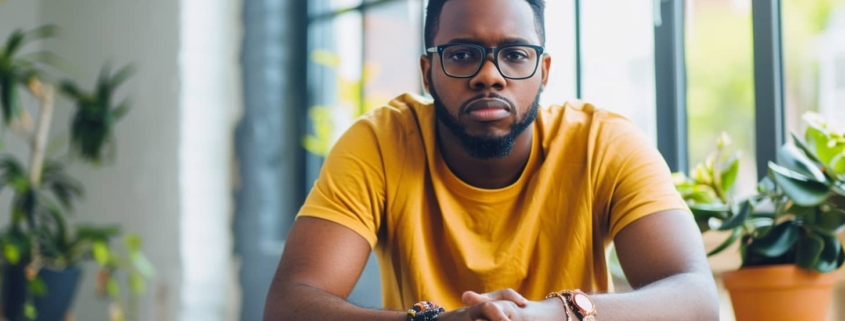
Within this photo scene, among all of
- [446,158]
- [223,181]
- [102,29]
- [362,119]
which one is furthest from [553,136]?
[102,29]

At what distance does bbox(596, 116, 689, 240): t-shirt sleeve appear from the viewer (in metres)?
1.59

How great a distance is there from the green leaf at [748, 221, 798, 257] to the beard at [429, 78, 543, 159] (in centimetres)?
59

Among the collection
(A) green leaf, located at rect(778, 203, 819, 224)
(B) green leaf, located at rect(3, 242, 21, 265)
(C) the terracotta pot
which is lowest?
(B) green leaf, located at rect(3, 242, 21, 265)

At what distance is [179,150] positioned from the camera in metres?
3.79

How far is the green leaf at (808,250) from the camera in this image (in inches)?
71.0

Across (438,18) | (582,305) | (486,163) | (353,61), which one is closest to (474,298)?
(582,305)

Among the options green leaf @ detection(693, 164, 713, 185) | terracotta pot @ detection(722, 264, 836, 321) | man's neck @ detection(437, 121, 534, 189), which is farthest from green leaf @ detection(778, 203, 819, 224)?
man's neck @ detection(437, 121, 534, 189)

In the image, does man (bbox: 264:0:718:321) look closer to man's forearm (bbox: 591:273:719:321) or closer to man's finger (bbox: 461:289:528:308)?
man's forearm (bbox: 591:273:719:321)

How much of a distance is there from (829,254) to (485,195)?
2.38 ft

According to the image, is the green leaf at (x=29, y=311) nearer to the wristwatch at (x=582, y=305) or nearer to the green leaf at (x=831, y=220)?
the wristwatch at (x=582, y=305)

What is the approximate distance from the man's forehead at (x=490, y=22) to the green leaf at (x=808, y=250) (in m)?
0.70

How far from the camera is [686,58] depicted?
103 inches

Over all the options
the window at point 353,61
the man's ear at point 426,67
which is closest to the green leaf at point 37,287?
the window at point 353,61

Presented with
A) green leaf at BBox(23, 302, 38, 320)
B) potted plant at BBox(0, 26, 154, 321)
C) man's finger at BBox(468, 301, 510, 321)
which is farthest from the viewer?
potted plant at BBox(0, 26, 154, 321)
